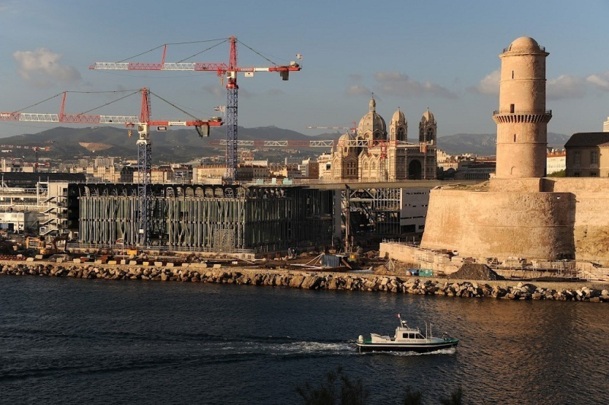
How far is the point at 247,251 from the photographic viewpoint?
73500mm

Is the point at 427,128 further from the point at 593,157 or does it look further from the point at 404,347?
the point at 404,347

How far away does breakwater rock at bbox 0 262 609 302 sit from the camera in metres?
55.8

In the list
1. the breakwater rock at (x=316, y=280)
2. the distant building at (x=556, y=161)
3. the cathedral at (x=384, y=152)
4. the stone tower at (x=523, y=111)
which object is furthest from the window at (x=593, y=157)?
the distant building at (x=556, y=161)

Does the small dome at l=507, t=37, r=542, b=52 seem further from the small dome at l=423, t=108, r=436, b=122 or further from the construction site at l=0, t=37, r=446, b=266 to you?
the small dome at l=423, t=108, r=436, b=122

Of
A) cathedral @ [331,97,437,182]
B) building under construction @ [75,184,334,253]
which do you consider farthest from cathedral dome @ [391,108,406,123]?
building under construction @ [75,184,334,253]

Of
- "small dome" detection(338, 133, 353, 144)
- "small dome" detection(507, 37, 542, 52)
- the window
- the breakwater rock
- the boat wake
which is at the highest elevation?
"small dome" detection(507, 37, 542, 52)

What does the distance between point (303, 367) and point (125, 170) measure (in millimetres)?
140546

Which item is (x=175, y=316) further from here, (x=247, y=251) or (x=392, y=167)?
(x=392, y=167)

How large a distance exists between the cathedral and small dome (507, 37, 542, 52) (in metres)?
61.8

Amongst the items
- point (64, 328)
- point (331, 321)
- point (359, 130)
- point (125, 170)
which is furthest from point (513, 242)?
point (125, 170)

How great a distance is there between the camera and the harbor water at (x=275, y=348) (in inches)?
1425

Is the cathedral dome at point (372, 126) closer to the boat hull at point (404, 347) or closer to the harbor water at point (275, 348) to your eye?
the harbor water at point (275, 348)

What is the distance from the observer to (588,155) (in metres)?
69.4

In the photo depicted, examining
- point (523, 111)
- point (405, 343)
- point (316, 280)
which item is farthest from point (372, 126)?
point (405, 343)
